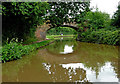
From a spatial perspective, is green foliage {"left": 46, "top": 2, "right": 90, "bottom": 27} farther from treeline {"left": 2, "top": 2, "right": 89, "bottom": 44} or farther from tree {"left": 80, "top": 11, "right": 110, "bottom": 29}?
tree {"left": 80, "top": 11, "right": 110, "bottom": 29}

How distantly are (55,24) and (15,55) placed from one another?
9458 mm

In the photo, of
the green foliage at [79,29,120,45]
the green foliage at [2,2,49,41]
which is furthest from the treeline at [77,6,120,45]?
the green foliage at [2,2,49,41]

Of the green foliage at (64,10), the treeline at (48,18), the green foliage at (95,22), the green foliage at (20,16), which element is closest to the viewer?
the green foliage at (20,16)

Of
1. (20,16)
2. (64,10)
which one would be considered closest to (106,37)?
(64,10)

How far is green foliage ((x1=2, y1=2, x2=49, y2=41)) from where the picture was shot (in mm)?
9023

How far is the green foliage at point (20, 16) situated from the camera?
9.02 m

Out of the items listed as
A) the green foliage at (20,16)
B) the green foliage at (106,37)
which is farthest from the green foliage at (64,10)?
the green foliage at (106,37)

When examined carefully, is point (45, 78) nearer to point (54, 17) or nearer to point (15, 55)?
point (15, 55)

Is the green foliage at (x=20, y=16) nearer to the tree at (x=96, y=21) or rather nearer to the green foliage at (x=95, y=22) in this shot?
the green foliage at (x=95, y=22)

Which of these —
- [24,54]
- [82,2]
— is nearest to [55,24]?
[82,2]

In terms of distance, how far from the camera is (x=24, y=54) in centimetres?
973

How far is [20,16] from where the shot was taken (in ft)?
38.6

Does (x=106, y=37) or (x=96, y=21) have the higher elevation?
(x=96, y=21)

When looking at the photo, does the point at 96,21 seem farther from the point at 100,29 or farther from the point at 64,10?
the point at 64,10
